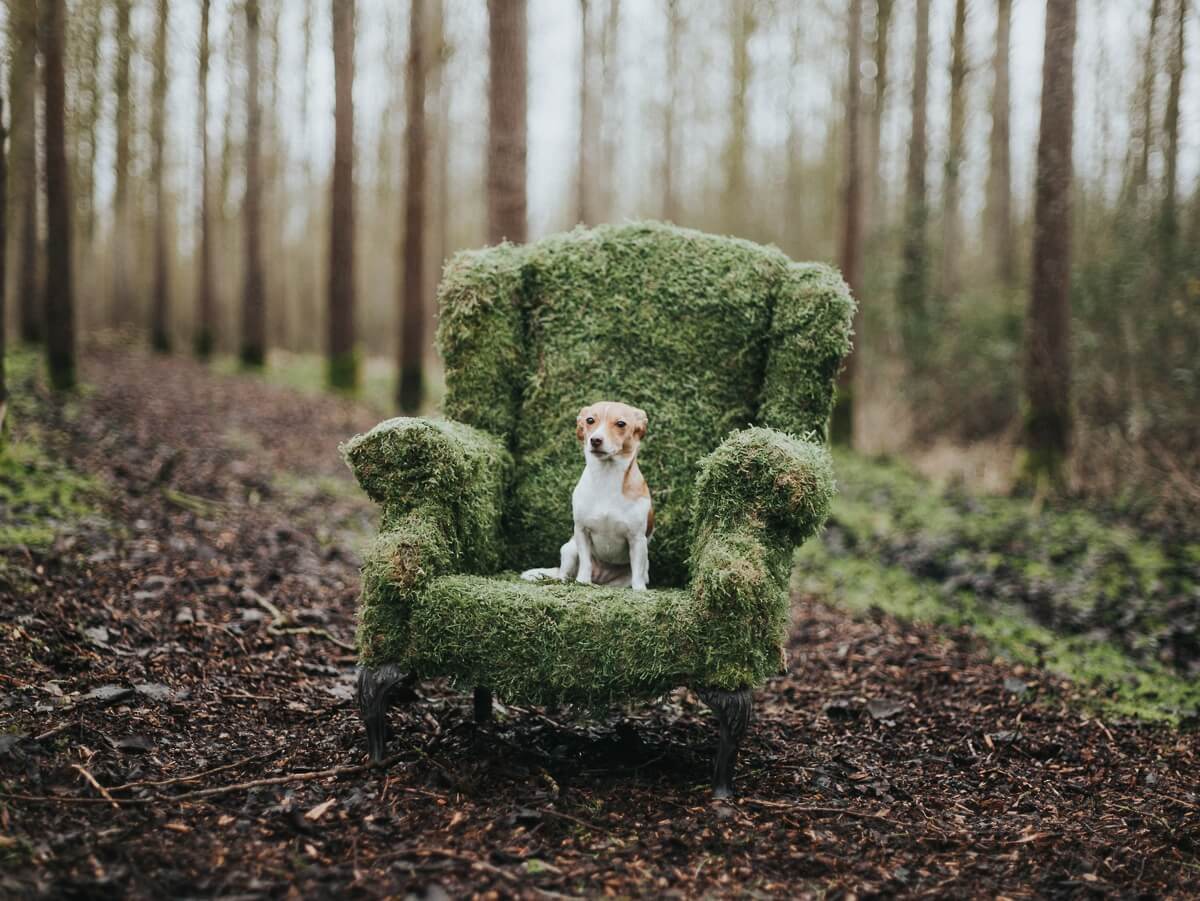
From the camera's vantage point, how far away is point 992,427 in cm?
1111

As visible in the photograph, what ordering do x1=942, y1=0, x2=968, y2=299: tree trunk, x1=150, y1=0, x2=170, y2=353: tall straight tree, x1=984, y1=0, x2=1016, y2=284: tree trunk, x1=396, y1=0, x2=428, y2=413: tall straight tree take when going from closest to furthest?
x1=396, y1=0, x2=428, y2=413: tall straight tree < x1=942, y1=0, x2=968, y2=299: tree trunk < x1=984, y1=0, x2=1016, y2=284: tree trunk < x1=150, y1=0, x2=170, y2=353: tall straight tree

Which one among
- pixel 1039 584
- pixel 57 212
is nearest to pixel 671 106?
pixel 57 212

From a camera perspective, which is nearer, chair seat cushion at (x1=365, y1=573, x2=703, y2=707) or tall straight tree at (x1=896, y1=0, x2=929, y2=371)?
chair seat cushion at (x1=365, y1=573, x2=703, y2=707)

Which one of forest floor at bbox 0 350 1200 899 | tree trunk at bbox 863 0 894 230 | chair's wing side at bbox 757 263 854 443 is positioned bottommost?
forest floor at bbox 0 350 1200 899

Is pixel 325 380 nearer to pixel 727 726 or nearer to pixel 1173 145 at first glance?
pixel 1173 145

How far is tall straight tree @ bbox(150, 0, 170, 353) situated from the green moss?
16009 millimetres

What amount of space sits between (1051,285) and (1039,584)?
355cm

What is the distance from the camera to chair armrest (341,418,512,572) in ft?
10.3

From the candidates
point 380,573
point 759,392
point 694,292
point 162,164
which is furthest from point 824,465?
point 162,164

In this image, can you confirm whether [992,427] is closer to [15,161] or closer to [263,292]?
[263,292]

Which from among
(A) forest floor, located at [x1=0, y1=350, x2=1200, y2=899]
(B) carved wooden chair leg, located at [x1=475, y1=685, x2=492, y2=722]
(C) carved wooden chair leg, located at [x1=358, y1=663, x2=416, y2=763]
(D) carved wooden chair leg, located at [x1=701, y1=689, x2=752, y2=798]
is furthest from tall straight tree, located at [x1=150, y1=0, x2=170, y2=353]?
(D) carved wooden chair leg, located at [x1=701, y1=689, x2=752, y2=798]

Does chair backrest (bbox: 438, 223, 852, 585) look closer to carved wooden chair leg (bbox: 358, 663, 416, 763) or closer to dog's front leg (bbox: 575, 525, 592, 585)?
dog's front leg (bbox: 575, 525, 592, 585)

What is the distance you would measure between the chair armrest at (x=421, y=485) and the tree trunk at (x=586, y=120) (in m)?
12.7

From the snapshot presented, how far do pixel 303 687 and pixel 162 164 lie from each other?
56.0 feet
